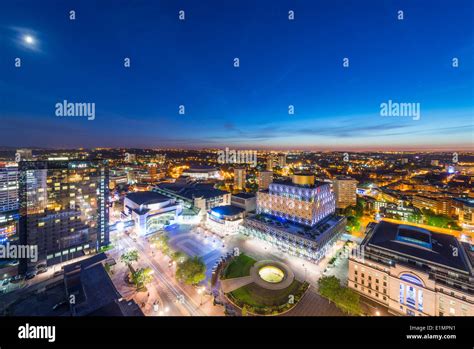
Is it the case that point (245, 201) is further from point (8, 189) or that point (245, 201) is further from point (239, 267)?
point (8, 189)

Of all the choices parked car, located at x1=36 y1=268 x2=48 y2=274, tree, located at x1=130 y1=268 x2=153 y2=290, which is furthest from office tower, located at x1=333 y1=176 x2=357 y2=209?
parked car, located at x1=36 y1=268 x2=48 y2=274

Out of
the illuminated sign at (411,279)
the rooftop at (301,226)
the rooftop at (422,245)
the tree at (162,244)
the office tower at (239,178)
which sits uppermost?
the office tower at (239,178)

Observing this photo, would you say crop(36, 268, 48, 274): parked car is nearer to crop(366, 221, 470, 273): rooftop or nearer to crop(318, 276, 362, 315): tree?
crop(318, 276, 362, 315): tree

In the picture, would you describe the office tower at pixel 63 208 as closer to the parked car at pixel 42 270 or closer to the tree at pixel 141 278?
the parked car at pixel 42 270

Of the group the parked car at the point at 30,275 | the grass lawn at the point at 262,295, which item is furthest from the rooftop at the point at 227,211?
the parked car at the point at 30,275

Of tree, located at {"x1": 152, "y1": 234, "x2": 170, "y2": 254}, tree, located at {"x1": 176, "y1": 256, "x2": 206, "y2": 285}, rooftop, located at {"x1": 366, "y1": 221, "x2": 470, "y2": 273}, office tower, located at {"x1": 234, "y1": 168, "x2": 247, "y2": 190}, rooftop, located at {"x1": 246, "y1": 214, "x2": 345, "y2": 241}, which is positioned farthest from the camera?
office tower, located at {"x1": 234, "y1": 168, "x2": 247, "y2": 190}
